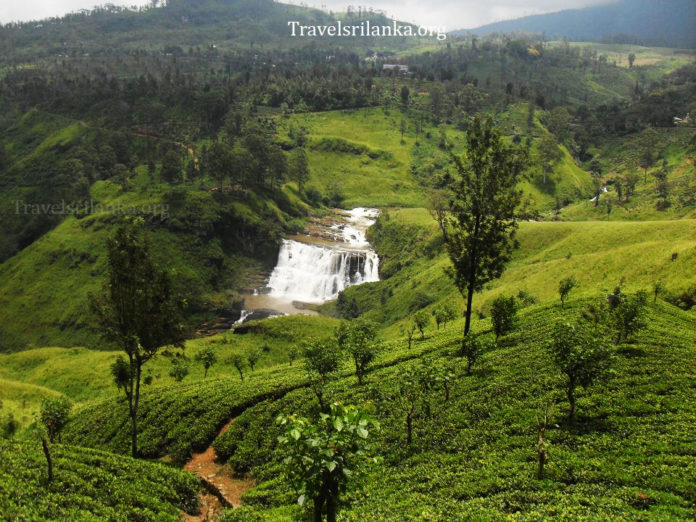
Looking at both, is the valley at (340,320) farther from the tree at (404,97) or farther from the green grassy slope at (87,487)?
the tree at (404,97)

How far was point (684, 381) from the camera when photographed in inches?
766

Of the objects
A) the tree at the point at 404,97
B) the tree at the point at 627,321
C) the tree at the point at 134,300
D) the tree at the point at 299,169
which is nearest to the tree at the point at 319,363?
the tree at the point at 134,300

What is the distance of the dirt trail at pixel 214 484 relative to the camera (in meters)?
20.1

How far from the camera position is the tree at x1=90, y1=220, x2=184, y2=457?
2397cm

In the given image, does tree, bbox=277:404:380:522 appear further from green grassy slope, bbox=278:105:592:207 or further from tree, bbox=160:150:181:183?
green grassy slope, bbox=278:105:592:207

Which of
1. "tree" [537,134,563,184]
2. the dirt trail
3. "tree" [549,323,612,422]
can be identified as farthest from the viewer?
"tree" [537,134,563,184]

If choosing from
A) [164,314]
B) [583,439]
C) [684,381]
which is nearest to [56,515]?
[164,314]

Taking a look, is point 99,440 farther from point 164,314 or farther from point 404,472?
point 404,472

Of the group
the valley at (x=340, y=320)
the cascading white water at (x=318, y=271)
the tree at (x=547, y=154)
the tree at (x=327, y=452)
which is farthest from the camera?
the tree at (x=547, y=154)

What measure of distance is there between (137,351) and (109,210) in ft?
286

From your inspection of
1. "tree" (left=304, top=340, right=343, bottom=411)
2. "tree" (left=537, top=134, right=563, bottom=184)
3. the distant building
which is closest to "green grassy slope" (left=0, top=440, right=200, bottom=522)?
"tree" (left=304, top=340, right=343, bottom=411)

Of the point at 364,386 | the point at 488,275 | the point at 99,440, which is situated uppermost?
the point at 488,275

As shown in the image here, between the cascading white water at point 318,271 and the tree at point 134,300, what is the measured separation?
201 ft

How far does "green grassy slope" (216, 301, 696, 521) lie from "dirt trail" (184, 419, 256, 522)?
0.79 meters
